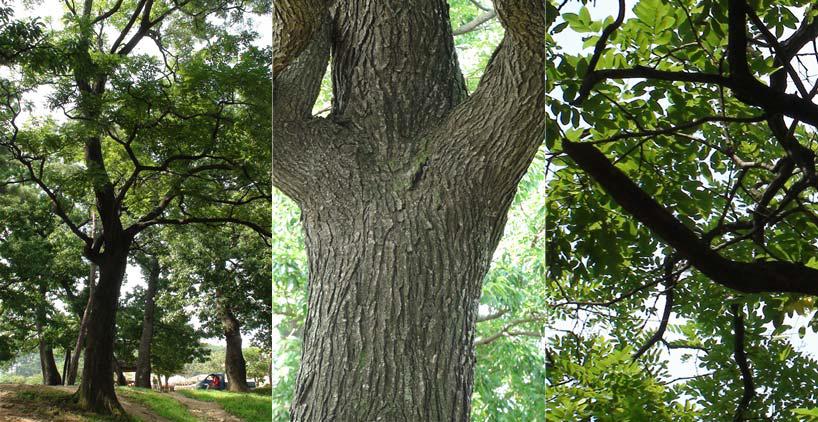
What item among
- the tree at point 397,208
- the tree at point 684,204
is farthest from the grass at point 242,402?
the tree at point 684,204

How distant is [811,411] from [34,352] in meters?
1.83

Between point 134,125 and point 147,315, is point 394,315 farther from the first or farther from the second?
point 134,125

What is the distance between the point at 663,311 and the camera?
71.6 inches

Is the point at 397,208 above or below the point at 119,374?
above

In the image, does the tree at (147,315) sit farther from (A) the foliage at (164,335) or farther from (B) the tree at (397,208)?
(B) the tree at (397,208)

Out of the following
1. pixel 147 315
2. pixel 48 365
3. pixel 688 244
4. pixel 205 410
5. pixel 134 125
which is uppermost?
pixel 134 125

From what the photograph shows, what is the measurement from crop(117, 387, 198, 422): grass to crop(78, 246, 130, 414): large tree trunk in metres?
0.04

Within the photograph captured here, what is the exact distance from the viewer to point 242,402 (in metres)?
1.82

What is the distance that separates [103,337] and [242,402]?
0.37 metres

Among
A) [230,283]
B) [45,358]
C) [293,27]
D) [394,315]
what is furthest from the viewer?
[230,283]

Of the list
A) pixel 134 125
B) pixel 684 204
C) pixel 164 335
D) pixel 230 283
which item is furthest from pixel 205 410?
pixel 684 204

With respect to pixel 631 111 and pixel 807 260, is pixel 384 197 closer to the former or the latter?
pixel 631 111

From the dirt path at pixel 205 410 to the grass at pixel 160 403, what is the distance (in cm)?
1

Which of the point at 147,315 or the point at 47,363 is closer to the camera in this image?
the point at 47,363
